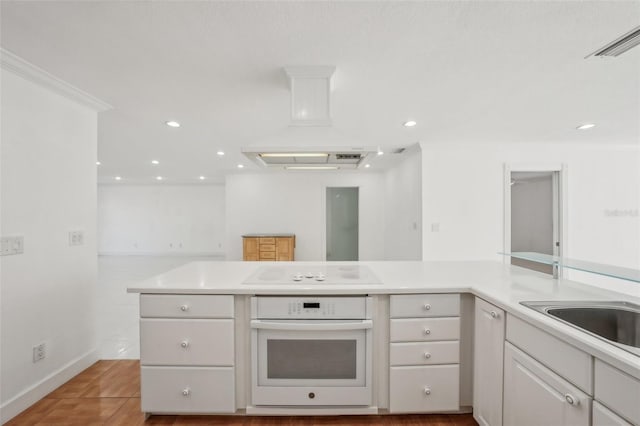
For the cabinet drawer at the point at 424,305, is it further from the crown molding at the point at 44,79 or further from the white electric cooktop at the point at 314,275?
the crown molding at the point at 44,79

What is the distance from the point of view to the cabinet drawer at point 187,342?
164 centimetres

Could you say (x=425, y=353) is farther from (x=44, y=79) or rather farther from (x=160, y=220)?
(x=160, y=220)

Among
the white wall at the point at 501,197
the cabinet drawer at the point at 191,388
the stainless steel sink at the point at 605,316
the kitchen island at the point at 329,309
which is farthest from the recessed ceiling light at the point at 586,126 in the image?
the cabinet drawer at the point at 191,388

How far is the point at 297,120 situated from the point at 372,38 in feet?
2.18

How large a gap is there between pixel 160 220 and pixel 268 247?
4.74 metres

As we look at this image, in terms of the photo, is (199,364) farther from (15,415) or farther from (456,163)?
(456,163)

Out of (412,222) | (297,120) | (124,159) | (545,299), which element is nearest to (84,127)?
(297,120)

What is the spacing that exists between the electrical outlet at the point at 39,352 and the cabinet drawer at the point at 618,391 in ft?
10.0

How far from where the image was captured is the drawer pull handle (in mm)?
978

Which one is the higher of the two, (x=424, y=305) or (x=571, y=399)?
(x=424, y=305)

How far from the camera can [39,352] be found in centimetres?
193

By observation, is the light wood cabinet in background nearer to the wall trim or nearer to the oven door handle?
the wall trim

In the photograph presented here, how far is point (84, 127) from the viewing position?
2.37 meters

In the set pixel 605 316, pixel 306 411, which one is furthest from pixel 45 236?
pixel 605 316
